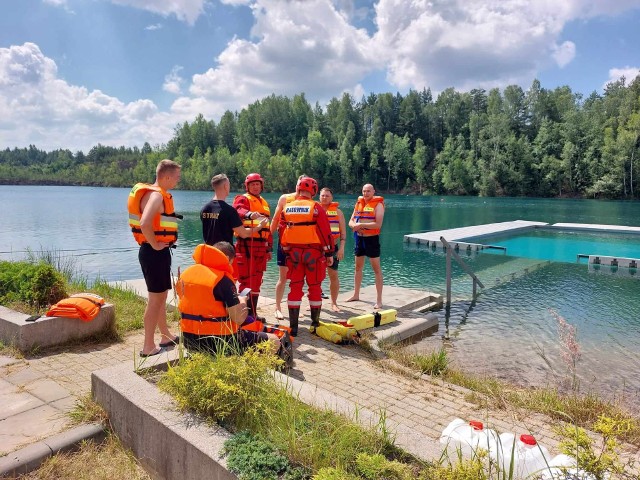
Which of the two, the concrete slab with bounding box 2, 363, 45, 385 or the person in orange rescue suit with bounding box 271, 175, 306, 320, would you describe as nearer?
the concrete slab with bounding box 2, 363, 45, 385

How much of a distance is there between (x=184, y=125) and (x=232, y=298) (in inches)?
4777

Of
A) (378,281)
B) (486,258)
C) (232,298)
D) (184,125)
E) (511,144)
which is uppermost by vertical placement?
(184,125)

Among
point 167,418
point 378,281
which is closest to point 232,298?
point 167,418

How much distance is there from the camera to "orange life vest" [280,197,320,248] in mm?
5344

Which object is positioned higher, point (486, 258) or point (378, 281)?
point (378, 281)

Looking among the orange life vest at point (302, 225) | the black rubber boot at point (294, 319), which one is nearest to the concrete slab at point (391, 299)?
the black rubber boot at point (294, 319)

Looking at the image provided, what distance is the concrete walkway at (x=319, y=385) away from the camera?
3.28 meters

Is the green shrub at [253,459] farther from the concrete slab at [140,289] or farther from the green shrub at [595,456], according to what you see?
the concrete slab at [140,289]

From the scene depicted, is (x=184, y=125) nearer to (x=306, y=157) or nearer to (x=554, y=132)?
(x=306, y=157)

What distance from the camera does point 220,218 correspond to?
16.6ft

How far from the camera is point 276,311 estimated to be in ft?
21.4

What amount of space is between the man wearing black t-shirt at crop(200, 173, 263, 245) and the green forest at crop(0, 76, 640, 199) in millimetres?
66369

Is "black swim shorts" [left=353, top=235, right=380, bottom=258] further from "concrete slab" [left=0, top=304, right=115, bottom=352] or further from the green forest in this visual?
the green forest

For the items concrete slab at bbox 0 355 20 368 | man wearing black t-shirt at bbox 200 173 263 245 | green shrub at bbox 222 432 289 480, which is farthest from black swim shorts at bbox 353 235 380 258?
green shrub at bbox 222 432 289 480
